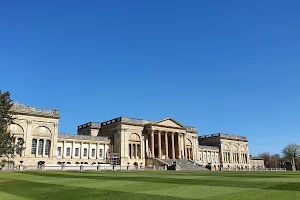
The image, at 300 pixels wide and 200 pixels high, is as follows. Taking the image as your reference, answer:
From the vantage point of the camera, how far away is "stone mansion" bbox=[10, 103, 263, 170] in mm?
55969

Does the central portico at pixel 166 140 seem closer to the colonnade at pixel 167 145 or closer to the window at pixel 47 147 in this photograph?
→ the colonnade at pixel 167 145

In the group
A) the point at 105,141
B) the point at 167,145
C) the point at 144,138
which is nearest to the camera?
the point at 105,141

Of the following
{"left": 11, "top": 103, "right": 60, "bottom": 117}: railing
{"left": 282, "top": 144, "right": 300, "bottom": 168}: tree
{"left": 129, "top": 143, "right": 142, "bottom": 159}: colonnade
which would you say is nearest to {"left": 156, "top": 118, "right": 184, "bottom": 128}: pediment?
{"left": 129, "top": 143, "right": 142, "bottom": 159}: colonnade

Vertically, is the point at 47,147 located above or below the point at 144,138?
below

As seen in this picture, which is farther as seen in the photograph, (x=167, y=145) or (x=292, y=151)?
(x=292, y=151)

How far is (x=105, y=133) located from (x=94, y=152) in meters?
8.36

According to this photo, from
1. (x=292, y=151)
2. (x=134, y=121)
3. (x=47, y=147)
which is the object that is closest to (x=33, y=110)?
(x=47, y=147)

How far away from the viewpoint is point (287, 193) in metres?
14.5

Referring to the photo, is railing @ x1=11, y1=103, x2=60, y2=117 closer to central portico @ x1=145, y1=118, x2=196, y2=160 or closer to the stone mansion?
the stone mansion

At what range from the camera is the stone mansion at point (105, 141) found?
56.0 metres

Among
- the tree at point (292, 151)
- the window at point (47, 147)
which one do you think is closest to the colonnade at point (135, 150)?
the window at point (47, 147)

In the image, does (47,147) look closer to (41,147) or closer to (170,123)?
(41,147)

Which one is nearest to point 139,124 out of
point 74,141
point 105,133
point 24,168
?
point 105,133

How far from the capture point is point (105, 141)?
7150 centimetres
